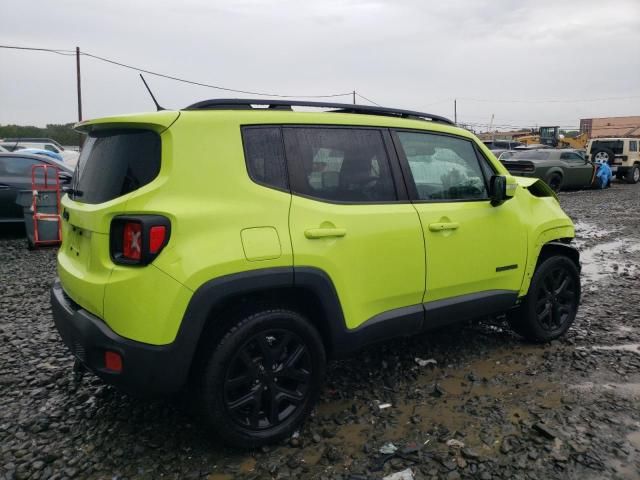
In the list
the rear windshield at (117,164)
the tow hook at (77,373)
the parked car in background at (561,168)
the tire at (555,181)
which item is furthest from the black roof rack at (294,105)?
the tire at (555,181)

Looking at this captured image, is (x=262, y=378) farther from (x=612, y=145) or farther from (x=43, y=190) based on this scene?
(x=612, y=145)

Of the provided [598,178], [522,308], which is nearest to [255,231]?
[522,308]

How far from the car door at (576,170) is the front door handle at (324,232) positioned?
18.0 m

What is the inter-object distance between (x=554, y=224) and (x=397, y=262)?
1.76m

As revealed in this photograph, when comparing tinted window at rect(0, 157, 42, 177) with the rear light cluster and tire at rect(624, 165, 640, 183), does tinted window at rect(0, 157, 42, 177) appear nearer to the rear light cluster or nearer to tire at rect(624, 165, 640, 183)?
the rear light cluster

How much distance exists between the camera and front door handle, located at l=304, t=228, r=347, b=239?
2770 millimetres

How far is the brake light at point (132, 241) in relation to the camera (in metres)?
2.40

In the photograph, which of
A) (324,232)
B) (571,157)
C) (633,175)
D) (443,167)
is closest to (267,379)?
(324,232)

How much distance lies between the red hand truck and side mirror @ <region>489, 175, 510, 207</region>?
271 inches

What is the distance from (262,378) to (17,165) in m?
8.13

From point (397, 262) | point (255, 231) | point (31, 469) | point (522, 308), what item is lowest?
point (31, 469)

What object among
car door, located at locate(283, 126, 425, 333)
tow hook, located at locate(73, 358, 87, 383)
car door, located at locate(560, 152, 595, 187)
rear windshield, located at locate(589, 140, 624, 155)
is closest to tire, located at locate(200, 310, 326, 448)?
car door, located at locate(283, 126, 425, 333)

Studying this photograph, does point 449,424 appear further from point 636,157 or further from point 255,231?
point 636,157

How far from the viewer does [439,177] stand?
361 cm
